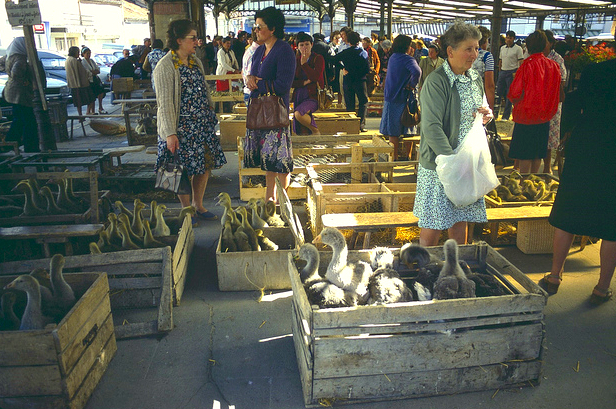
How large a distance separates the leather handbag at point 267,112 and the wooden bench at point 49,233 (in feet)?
6.08

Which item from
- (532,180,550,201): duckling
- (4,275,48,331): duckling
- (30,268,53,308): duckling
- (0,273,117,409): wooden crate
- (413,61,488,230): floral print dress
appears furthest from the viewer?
(532,180,550,201): duckling

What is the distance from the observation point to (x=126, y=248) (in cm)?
422

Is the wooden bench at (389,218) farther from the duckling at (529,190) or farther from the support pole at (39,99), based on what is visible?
the support pole at (39,99)

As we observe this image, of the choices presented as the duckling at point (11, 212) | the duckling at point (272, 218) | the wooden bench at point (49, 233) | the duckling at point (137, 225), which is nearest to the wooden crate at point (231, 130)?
the duckling at point (272, 218)

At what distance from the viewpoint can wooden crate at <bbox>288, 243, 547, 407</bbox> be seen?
2.69 meters

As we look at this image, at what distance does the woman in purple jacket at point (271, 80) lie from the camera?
4.83 m

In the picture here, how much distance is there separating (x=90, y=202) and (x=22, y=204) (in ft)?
2.61

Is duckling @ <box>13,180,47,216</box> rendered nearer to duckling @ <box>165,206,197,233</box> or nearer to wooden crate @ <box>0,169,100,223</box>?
wooden crate @ <box>0,169,100,223</box>

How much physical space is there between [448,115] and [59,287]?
285cm

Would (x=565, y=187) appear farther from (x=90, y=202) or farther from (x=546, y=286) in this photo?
(x=90, y=202)

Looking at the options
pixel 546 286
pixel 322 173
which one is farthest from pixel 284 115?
pixel 546 286

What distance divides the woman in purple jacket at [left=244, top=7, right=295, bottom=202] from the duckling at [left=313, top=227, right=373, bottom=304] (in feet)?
7.07

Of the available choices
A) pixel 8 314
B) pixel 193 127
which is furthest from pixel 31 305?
pixel 193 127

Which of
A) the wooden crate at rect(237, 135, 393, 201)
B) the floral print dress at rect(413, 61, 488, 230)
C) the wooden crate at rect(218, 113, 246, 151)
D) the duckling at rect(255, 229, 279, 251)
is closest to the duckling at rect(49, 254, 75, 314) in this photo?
the duckling at rect(255, 229, 279, 251)
